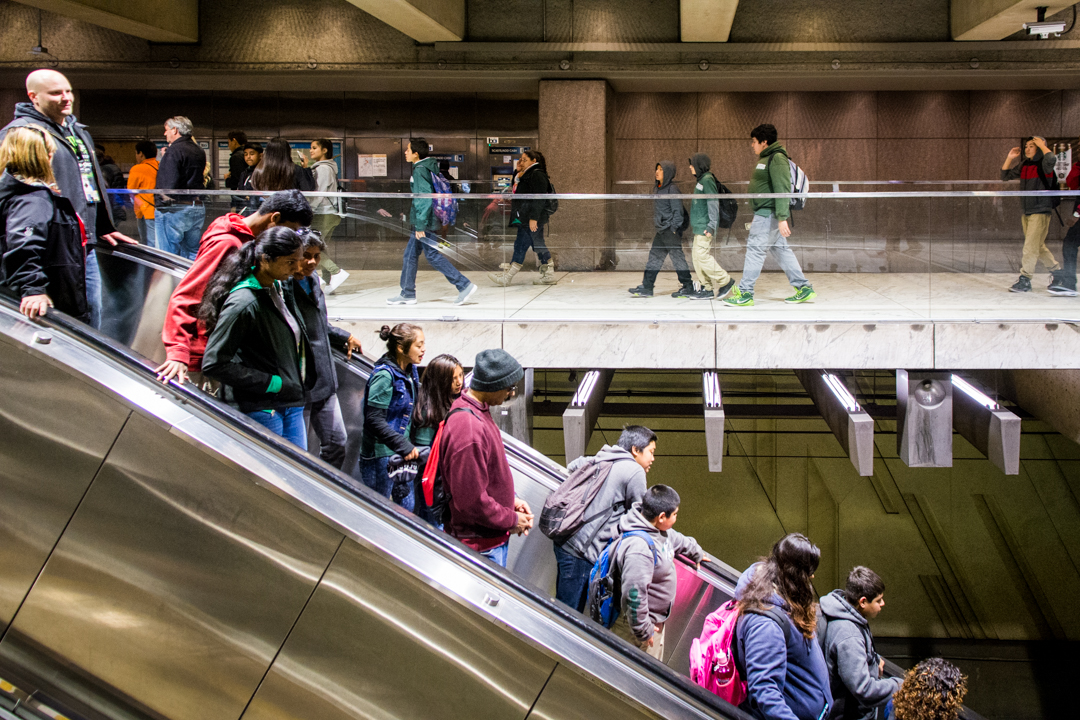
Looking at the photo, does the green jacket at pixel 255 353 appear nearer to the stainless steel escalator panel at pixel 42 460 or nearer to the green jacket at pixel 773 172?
the stainless steel escalator panel at pixel 42 460

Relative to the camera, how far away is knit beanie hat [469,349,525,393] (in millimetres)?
4113

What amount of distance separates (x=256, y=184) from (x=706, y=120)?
11487mm

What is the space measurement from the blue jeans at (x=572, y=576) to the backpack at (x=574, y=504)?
0.10 meters

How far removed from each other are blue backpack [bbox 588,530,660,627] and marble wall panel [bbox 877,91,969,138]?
45.4 ft

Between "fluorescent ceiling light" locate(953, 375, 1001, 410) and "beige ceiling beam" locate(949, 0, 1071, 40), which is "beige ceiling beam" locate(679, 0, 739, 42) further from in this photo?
"fluorescent ceiling light" locate(953, 375, 1001, 410)

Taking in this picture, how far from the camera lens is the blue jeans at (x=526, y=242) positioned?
355 inches

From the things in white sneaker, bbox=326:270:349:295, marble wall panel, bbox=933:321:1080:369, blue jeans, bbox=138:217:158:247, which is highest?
blue jeans, bbox=138:217:158:247

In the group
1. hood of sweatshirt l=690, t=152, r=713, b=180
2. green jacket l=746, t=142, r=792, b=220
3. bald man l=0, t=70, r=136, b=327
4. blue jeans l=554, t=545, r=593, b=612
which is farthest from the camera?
hood of sweatshirt l=690, t=152, r=713, b=180

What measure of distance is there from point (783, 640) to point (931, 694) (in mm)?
831

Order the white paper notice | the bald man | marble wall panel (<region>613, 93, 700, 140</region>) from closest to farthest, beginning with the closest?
the bald man → marble wall panel (<region>613, 93, 700, 140</region>) → the white paper notice

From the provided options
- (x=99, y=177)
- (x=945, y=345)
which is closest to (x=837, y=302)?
(x=945, y=345)

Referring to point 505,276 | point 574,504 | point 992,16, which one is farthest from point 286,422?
point 992,16

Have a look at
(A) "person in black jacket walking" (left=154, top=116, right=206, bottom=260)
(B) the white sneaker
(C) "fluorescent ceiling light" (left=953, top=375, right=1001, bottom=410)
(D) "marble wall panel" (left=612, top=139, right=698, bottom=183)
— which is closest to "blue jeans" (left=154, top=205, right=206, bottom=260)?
(A) "person in black jacket walking" (left=154, top=116, right=206, bottom=260)

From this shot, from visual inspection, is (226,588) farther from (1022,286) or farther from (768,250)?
(1022,286)
